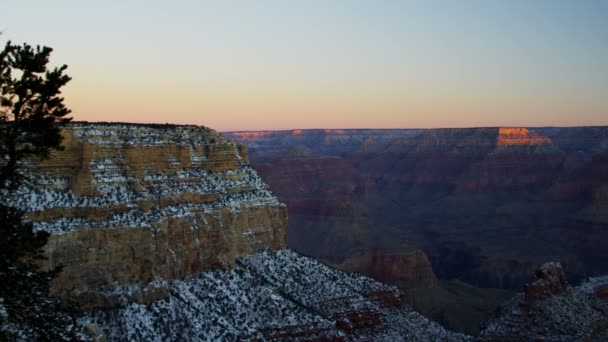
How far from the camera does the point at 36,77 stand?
14000 mm

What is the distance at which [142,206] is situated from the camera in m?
32.8

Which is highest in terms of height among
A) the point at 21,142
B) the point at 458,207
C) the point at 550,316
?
the point at 21,142

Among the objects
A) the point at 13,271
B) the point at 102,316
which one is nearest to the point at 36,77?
the point at 13,271

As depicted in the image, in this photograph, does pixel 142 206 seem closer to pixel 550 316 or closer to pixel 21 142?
pixel 21 142

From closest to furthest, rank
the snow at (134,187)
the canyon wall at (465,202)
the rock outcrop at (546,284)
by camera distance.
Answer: the snow at (134,187)
the rock outcrop at (546,284)
the canyon wall at (465,202)

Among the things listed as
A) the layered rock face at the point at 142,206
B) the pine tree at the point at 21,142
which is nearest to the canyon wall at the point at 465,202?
the layered rock face at the point at 142,206

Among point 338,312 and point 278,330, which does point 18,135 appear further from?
point 338,312

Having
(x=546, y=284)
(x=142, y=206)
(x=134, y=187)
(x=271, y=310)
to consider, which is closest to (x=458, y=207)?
(x=546, y=284)

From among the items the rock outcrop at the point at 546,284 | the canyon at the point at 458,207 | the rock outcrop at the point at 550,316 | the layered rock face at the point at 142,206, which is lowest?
the canyon at the point at 458,207

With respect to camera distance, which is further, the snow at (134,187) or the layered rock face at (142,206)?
the snow at (134,187)

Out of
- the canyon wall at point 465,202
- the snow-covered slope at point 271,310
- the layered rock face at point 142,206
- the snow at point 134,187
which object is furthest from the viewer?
the canyon wall at point 465,202

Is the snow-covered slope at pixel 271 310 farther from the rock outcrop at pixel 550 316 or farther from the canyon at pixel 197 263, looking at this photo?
the rock outcrop at pixel 550 316

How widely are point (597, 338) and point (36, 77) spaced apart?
35848mm

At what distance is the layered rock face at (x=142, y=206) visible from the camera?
29453mm
